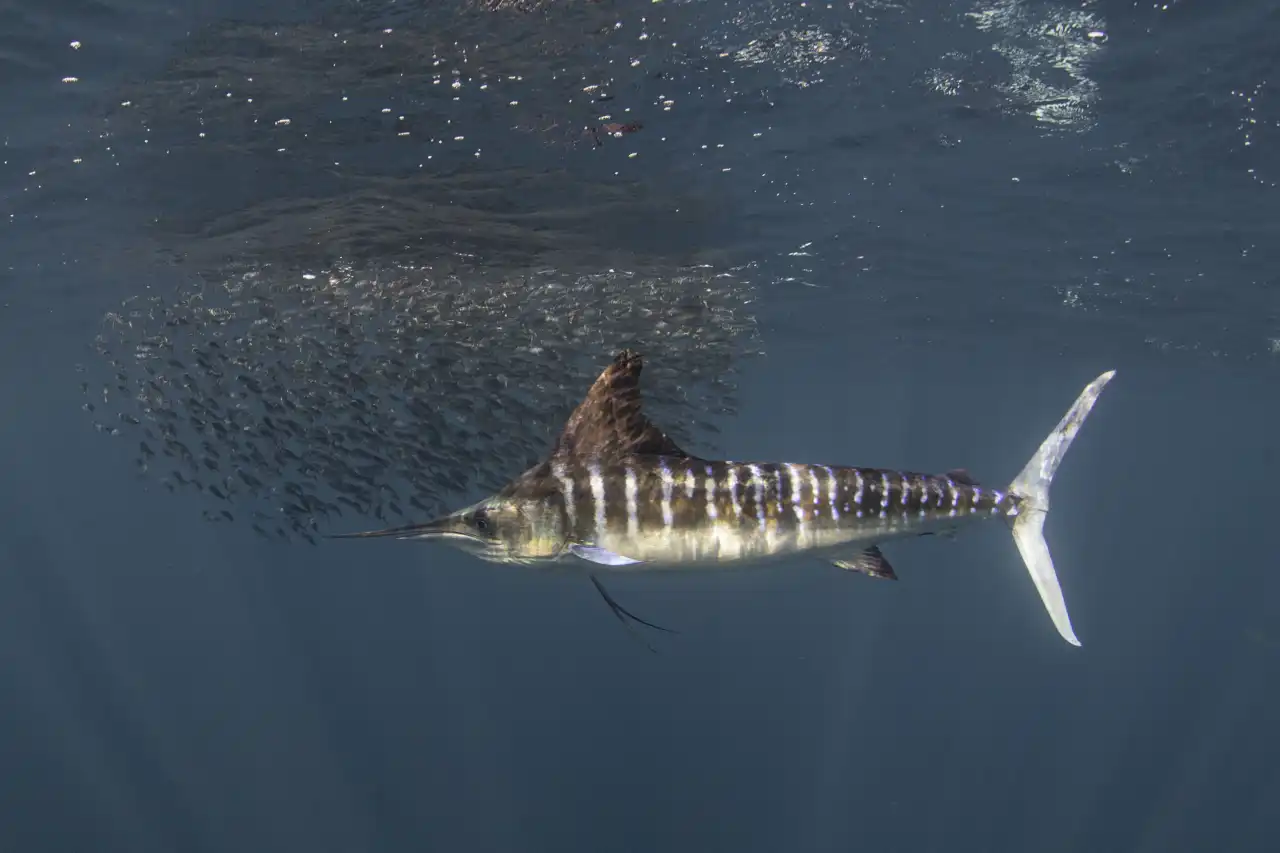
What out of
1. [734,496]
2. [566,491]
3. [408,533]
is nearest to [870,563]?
[734,496]

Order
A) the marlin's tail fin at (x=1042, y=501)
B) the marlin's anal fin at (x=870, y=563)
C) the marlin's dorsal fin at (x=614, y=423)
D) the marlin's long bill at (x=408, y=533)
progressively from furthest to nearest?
the marlin's tail fin at (x=1042, y=501), the marlin's anal fin at (x=870, y=563), the marlin's dorsal fin at (x=614, y=423), the marlin's long bill at (x=408, y=533)

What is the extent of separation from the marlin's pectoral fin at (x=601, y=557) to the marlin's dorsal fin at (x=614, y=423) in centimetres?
47

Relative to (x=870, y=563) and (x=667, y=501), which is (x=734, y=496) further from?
(x=870, y=563)

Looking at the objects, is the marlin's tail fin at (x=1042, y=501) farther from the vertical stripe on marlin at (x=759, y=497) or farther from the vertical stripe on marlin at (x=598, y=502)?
the vertical stripe on marlin at (x=598, y=502)

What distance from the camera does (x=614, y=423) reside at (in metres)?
3.66

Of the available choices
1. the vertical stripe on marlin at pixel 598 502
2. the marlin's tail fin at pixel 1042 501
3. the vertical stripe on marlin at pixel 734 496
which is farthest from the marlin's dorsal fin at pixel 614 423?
the marlin's tail fin at pixel 1042 501

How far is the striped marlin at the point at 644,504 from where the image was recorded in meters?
3.59

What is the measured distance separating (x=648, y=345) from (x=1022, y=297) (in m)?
11.1

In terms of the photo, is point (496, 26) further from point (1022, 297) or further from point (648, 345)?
point (1022, 297)

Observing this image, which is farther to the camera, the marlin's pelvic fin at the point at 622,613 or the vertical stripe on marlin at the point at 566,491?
the vertical stripe on marlin at the point at 566,491

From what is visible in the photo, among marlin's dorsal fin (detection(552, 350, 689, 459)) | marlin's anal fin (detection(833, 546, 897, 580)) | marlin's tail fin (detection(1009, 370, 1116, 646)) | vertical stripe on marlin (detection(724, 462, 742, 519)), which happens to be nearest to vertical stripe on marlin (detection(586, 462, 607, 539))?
marlin's dorsal fin (detection(552, 350, 689, 459))

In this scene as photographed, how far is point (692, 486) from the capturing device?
11.9 feet

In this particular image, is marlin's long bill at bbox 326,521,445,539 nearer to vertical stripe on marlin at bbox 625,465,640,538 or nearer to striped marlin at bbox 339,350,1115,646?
striped marlin at bbox 339,350,1115,646

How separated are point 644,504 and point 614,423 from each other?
364mm
